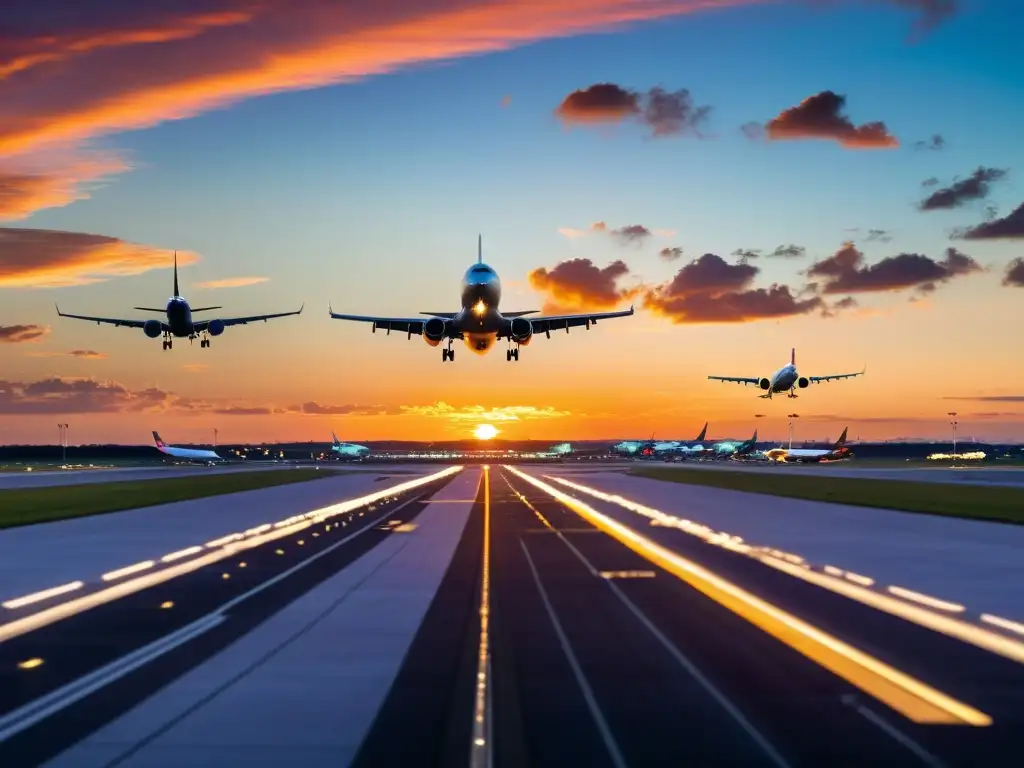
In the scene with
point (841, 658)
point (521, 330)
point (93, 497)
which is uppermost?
point (521, 330)

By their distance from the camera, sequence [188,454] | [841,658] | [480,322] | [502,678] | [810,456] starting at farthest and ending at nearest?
[188,454]
[810,456]
[480,322]
[841,658]
[502,678]

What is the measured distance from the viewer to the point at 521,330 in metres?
57.9

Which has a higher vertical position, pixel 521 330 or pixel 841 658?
pixel 521 330

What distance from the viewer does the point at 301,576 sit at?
79.9 ft

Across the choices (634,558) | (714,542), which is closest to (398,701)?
(634,558)

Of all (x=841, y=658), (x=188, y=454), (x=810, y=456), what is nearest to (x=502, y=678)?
(x=841, y=658)

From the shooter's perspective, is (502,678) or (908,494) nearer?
(502,678)

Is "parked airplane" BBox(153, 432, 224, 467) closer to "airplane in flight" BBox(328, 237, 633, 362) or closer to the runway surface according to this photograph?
"airplane in flight" BBox(328, 237, 633, 362)

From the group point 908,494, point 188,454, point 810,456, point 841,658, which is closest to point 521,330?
point 908,494

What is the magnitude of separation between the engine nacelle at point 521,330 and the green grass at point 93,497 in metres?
20.4

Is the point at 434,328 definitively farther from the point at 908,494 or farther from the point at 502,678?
the point at 502,678

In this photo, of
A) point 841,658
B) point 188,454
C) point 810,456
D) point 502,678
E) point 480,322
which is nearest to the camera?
point 502,678

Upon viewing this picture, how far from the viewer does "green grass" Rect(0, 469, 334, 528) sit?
46219mm

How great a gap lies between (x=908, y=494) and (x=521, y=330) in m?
24.6
